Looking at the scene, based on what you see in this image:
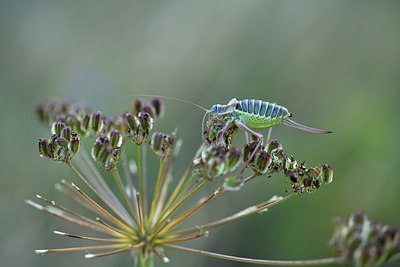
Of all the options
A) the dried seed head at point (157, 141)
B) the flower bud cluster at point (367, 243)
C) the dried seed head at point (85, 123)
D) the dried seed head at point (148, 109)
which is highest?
the dried seed head at point (148, 109)

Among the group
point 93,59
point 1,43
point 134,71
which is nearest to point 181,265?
point 134,71

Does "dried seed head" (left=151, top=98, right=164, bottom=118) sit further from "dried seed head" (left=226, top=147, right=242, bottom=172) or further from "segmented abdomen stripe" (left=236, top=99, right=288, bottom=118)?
"dried seed head" (left=226, top=147, right=242, bottom=172)

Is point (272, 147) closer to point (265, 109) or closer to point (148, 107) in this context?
point (265, 109)

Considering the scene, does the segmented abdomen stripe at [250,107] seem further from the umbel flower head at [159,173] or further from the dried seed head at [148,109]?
the dried seed head at [148,109]

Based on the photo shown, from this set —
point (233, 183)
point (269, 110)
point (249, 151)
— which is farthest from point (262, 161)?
point (269, 110)

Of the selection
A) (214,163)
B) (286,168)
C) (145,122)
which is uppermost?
(145,122)

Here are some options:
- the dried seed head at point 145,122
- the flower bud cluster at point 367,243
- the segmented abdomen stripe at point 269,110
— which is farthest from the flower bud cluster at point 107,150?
the flower bud cluster at point 367,243
